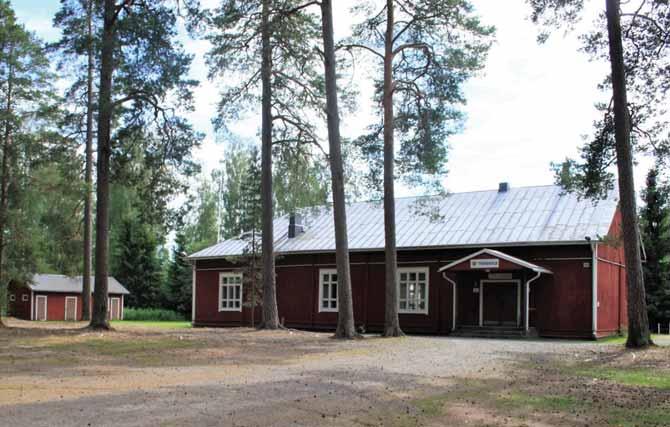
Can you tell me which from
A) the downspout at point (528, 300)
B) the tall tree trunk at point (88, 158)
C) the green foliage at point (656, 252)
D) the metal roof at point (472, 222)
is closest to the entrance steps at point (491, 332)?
the downspout at point (528, 300)

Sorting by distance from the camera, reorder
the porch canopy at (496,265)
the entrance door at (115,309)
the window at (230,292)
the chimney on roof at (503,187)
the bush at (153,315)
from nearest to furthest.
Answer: the porch canopy at (496,265)
the chimney on roof at (503,187)
the window at (230,292)
the entrance door at (115,309)
the bush at (153,315)

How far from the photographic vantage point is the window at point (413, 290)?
26.7 m

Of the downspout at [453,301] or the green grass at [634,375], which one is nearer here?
the green grass at [634,375]

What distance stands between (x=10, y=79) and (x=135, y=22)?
8.76 meters

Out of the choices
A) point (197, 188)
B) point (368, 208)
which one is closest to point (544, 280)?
point (368, 208)

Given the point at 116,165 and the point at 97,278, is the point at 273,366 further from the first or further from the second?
the point at 116,165

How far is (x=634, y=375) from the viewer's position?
38.4ft

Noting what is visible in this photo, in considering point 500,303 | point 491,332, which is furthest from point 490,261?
point 491,332

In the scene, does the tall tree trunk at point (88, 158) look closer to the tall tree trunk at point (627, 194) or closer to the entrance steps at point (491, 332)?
the tall tree trunk at point (627, 194)

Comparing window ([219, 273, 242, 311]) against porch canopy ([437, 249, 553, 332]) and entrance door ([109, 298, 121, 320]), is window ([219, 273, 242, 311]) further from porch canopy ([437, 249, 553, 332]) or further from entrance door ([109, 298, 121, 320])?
entrance door ([109, 298, 121, 320])

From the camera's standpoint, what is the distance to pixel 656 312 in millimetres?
36062

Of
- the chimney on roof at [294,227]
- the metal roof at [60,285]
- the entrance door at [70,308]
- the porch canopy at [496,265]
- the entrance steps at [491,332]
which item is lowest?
the entrance door at [70,308]

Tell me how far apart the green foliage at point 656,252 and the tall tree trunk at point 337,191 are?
2241cm

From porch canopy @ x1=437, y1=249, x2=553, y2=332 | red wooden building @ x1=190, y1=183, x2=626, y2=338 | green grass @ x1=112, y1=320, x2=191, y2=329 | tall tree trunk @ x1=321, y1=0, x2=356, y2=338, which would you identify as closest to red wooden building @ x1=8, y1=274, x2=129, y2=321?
green grass @ x1=112, y1=320, x2=191, y2=329
